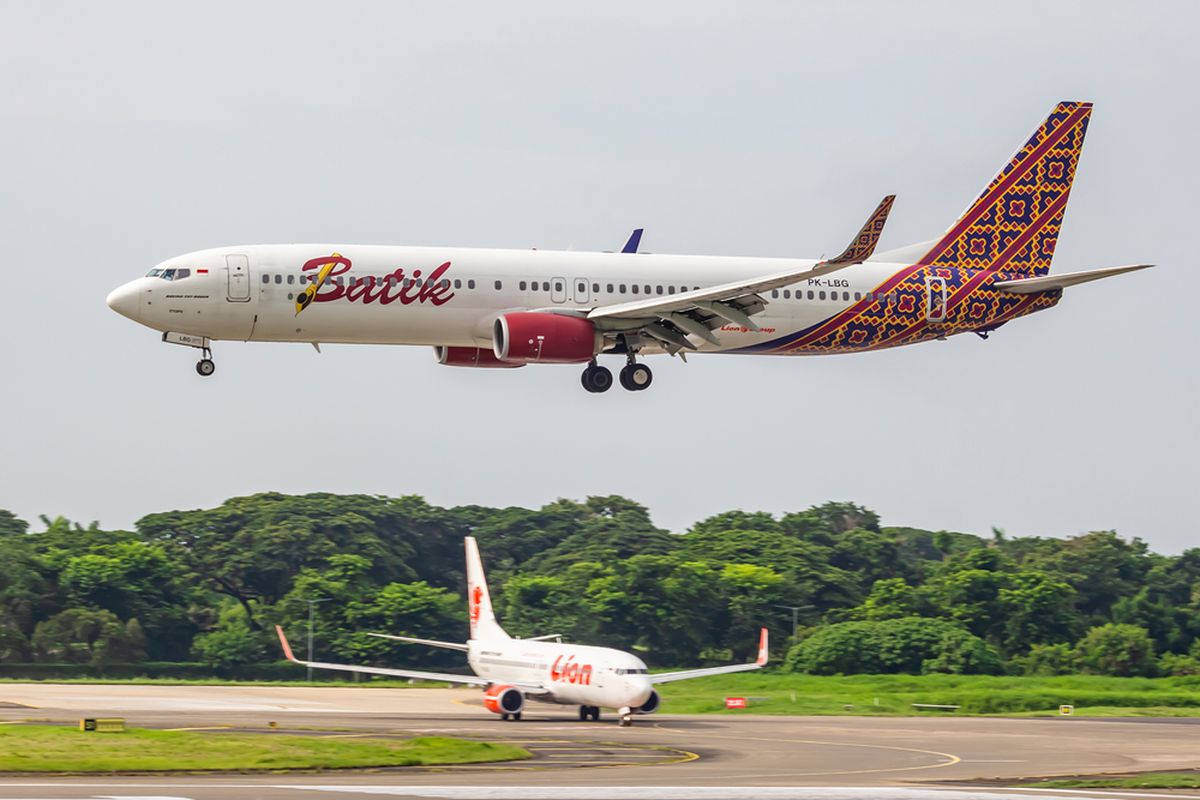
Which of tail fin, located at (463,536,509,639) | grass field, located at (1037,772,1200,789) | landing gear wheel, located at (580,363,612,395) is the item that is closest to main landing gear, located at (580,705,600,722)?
tail fin, located at (463,536,509,639)

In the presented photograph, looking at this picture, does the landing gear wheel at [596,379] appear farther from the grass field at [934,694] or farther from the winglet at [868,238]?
the grass field at [934,694]

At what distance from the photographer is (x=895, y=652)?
360 ft

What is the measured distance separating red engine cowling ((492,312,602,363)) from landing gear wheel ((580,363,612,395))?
9.12 feet

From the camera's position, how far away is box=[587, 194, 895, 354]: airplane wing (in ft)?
196

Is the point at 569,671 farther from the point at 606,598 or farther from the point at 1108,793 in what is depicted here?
the point at 606,598

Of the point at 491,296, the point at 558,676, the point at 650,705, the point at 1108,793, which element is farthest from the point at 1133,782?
the point at 558,676

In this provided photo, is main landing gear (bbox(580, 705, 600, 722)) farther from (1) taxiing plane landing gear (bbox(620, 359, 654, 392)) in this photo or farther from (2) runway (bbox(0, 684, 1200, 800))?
(1) taxiing plane landing gear (bbox(620, 359, 654, 392))

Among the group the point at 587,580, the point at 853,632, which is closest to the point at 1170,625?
the point at 853,632

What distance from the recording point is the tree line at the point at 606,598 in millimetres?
116688

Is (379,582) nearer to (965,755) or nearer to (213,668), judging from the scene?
(213,668)

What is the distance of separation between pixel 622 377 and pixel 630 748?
41.9 ft

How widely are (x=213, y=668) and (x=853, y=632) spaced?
42615 millimetres

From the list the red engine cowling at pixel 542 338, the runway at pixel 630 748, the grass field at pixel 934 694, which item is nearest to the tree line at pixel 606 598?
the grass field at pixel 934 694

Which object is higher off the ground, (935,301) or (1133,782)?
(935,301)
